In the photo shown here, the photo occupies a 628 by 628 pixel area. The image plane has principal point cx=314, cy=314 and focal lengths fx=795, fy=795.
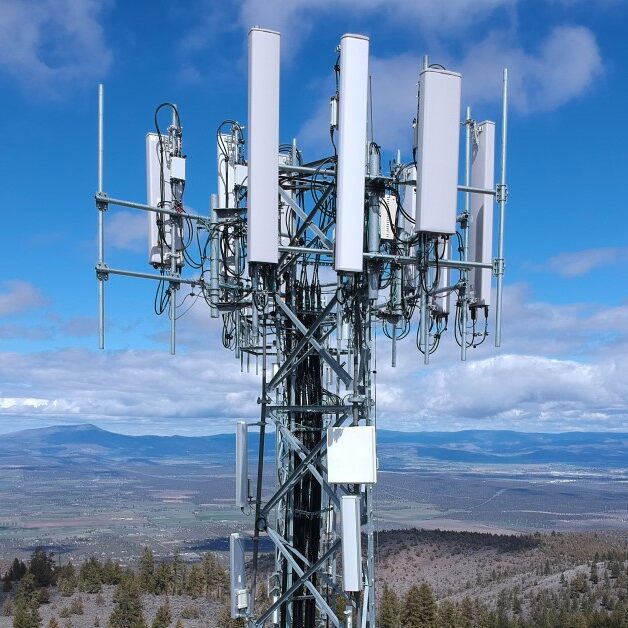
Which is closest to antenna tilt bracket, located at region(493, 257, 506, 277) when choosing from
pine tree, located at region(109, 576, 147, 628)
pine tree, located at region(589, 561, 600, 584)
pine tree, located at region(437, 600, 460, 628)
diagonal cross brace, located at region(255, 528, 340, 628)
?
diagonal cross brace, located at region(255, 528, 340, 628)

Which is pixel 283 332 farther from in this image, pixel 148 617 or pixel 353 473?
pixel 148 617

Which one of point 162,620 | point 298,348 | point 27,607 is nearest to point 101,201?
point 298,348

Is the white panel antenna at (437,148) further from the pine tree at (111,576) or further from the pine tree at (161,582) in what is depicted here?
the pine tree at (111,576)

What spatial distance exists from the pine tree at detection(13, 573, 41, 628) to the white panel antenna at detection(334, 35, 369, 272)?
3261 cm

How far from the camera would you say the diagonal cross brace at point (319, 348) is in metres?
8.93

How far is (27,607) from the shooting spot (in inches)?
1565

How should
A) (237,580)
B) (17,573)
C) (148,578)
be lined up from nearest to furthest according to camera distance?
1. (237,580)
2. (148,578)
3. (17,573)

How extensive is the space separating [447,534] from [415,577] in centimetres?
2248

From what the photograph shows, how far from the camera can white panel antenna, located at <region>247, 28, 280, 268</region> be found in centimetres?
836

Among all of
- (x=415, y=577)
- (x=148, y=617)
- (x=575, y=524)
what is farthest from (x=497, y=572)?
(x=575, y=524)

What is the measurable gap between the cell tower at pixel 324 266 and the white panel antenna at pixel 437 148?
0.05 feet

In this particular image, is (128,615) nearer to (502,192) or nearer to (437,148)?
(502,192)

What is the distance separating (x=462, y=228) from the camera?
10.5 metres

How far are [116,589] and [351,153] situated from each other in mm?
44853
